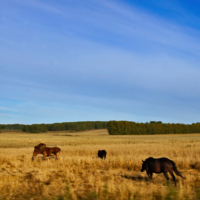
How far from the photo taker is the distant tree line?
11198 cm

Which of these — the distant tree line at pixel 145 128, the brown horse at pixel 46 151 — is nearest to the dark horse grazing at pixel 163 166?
the brown horse at pixel 46 151

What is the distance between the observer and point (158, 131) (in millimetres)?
118688

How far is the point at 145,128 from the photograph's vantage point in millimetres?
117375

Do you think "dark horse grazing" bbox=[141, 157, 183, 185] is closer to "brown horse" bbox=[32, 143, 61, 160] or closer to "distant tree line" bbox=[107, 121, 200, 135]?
"brown horse" bbox=[32, 143, 61, 160]

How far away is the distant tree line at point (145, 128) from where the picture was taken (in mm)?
111981

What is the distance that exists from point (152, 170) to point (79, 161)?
19.5 ft

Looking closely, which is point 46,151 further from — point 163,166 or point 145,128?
point 145,128

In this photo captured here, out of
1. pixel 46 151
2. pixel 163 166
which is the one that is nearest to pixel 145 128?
pixel 46 151

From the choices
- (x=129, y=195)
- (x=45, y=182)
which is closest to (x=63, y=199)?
(x=129, y=195)

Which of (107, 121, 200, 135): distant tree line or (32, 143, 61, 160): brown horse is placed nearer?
(32, 143, 61, 160): brown horse

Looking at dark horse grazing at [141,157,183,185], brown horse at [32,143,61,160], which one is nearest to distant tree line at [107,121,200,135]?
brown horse at [32,143,61,160]

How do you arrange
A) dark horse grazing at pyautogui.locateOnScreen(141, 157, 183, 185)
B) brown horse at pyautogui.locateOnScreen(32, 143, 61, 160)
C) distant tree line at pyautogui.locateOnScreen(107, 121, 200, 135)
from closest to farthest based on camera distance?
dark horse grazing at pyautogui.locateOnScreen(141, 157, 183, 185) → brown horse at pyautogui.locateOnScreen(32, 143, 61, 160) → distant tree line at pyautogui.locateOnScreen(107, 121, 200, 135)

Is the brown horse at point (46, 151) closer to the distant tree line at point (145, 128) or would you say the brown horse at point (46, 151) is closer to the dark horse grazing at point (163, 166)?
the dark horse grazing at point (163, 166)

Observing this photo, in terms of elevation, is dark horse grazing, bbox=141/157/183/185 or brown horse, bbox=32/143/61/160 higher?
dark horse grazing, bbox=141/157/183/185
